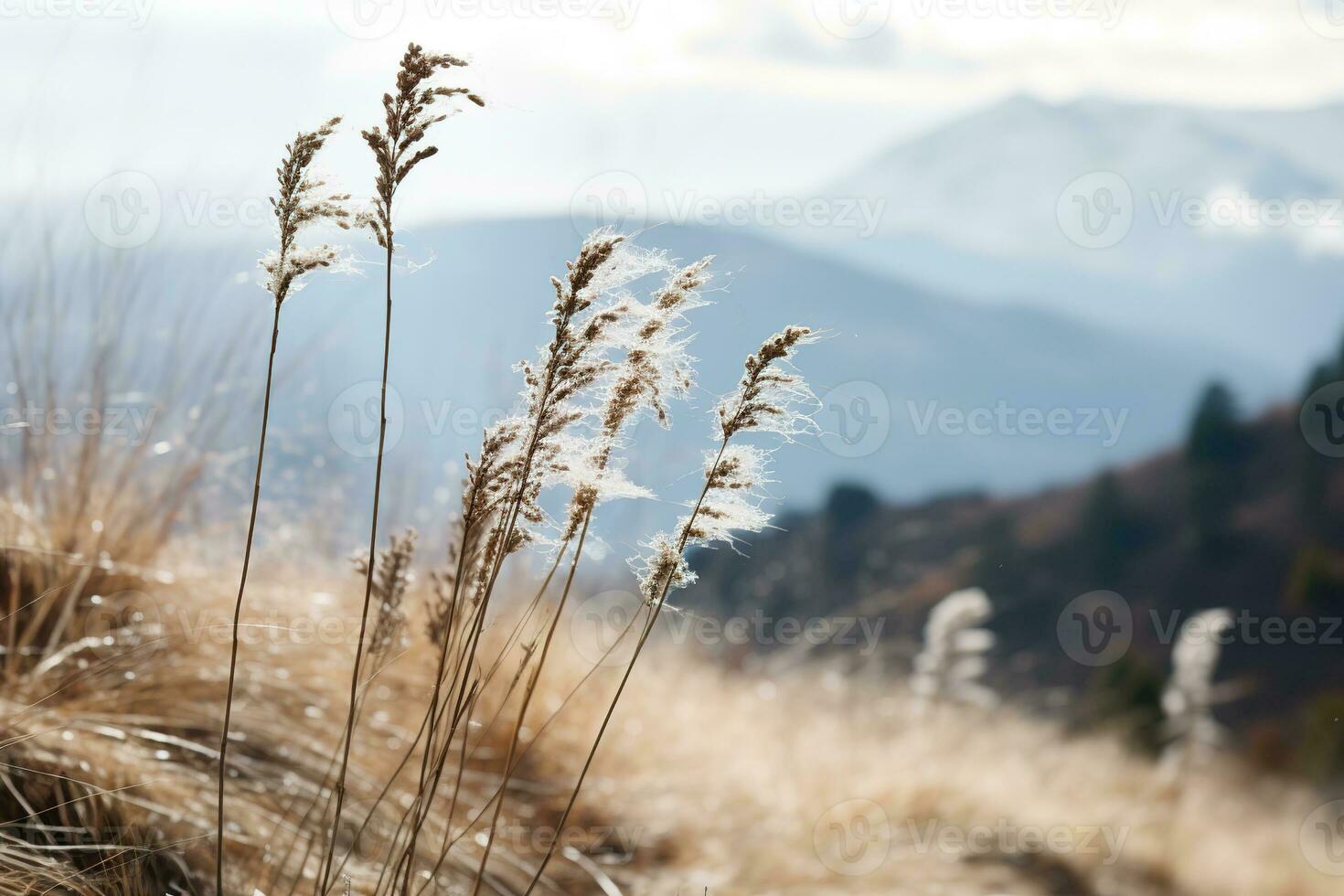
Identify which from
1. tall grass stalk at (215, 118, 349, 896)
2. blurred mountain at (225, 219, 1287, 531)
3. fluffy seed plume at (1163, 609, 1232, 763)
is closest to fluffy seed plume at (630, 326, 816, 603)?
tall grass stalk at (215, 118, 349, 896)

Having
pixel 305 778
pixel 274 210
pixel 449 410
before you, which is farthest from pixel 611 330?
pixel 449 410

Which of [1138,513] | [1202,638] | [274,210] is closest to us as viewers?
[274,210]

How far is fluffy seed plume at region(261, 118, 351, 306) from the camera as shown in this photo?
3.95 ft

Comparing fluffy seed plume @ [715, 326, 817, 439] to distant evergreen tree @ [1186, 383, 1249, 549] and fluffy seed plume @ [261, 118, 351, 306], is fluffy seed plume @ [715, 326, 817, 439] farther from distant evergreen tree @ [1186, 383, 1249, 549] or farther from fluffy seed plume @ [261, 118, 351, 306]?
distant evergreen tree @ [1186, 383, 1249, 549]

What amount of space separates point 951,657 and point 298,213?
6.03 meters

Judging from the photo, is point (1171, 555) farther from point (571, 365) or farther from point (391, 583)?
point (571, 365)

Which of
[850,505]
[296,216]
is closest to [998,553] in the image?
[850,505]

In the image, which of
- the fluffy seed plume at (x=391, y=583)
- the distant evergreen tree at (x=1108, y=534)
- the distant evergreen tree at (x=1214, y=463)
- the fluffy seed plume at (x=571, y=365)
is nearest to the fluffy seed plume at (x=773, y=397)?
the fluffy seed plume at (x=571, y=365)

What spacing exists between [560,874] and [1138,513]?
201ft

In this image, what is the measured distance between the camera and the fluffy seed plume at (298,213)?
3.95ft

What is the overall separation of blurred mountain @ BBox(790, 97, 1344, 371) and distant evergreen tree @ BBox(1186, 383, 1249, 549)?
9544 cm

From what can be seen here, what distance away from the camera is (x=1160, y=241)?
181 m

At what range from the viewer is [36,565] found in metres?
2.65

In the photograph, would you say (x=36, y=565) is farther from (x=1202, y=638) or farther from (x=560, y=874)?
(x=1202, y=638)
